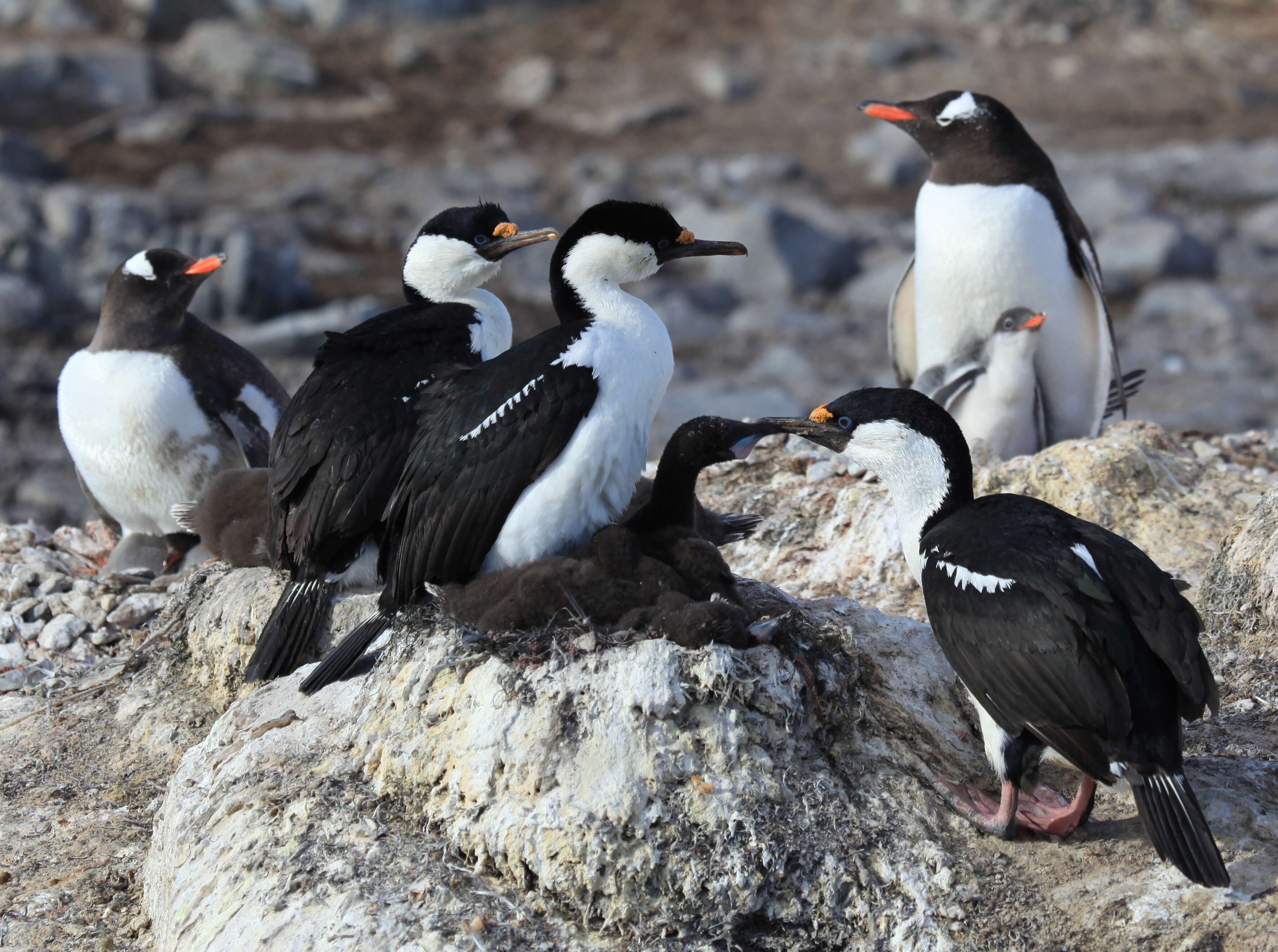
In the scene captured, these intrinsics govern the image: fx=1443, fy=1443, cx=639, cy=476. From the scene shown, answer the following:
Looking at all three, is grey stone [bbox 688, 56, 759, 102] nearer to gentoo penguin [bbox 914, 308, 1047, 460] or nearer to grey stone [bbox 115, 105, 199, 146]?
grey stone [bbox 115, 105, 199, 146]

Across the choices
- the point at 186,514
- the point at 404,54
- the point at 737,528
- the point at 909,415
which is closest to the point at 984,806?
the point at 909,415

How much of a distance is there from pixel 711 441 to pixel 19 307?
1137 cm

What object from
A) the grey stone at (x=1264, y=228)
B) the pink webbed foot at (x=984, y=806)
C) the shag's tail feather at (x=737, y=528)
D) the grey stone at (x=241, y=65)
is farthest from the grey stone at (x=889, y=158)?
the pink webbed foot at (x=984, y=806)

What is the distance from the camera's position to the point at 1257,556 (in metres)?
4.88

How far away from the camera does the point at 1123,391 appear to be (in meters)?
7.80

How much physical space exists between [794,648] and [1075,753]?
765 millimetres

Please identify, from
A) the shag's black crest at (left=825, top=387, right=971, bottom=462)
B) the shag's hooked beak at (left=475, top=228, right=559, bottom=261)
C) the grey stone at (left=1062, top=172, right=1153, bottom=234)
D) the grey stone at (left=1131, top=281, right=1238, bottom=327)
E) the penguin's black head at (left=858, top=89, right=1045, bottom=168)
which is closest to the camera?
the shag's black crest at (left=825, top=387, right=971, bottom=462)

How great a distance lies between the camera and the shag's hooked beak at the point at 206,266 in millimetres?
6543

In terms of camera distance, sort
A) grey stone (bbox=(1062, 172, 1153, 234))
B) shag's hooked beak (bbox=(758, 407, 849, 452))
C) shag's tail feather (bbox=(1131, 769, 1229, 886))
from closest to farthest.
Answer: shag's tail feather (bbox=(1131, 769, 1229, 886)) < shag's hooked beak (bbox=(758, 407, 849, 452)) < grey stone (bbox=(1062, 172, 1153, 234))

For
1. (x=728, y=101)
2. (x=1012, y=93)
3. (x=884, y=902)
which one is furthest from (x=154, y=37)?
(x=884, y=902)

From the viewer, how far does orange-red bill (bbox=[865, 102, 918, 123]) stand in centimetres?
762

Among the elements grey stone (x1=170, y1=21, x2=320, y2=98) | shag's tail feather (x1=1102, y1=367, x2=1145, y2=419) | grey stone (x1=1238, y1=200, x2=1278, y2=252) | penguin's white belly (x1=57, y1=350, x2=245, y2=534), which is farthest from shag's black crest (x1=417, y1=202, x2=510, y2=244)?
grey stone (x1=170, y1=21, x2=320, y2=98)

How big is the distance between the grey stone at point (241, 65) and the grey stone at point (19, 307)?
24.4ft

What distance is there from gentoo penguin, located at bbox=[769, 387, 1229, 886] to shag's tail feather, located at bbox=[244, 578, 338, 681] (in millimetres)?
2019
